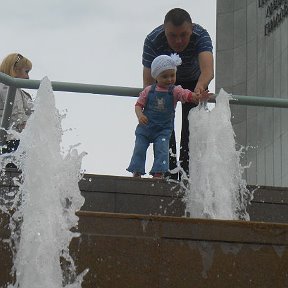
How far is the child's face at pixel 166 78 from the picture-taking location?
7.59 metres

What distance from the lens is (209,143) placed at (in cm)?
759

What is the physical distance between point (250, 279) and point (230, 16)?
17.6m

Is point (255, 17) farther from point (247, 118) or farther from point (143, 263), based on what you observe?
point (143, 263)

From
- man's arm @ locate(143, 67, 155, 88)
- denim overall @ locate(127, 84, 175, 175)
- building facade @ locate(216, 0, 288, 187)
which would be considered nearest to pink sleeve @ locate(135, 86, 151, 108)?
denim overall @ locate(127, 84, 175, 175)

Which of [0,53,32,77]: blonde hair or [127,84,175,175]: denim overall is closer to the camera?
[127,84,175,175]: denim overall

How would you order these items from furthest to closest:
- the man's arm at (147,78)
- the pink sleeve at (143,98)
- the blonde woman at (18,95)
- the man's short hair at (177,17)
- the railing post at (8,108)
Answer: the man's arm at (147,78) → the blonde woman at (18,95) → the railing post at (8,108) → the pink sleeve at (143,98) → the man's short hair at (177,17)

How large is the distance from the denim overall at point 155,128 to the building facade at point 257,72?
8996mm

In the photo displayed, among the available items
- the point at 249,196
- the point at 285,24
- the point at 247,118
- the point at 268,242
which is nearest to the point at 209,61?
the point at 249,196

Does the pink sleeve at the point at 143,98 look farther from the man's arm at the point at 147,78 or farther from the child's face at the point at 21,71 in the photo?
the child's face at the point at 21,71

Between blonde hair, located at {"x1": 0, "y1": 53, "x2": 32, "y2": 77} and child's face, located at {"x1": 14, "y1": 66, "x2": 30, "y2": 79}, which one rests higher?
blonde hair, located at {"x1": 0, "y1": 53, "x2": 32, "y2": 77}

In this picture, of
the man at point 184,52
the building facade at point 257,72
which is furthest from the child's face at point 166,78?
the building facade at point 257,72

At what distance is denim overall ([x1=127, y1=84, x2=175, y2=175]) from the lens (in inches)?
299

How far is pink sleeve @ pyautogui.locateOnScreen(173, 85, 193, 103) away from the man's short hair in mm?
464

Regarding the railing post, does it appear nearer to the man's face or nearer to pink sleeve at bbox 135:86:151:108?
pink sleeve at bbox 135:86:151:108
